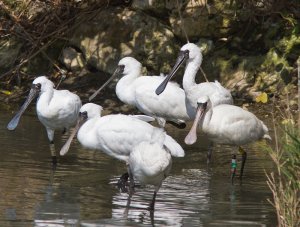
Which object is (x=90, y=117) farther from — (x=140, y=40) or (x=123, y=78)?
(x=140, y=40)

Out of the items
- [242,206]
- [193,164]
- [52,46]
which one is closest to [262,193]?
[242,206]

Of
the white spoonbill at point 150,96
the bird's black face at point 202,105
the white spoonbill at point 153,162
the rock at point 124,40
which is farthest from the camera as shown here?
the rock at point 124,40

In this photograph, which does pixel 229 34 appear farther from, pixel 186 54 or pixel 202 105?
pixel 202 105

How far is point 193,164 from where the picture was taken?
435 inches

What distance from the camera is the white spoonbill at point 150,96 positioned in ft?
39.7

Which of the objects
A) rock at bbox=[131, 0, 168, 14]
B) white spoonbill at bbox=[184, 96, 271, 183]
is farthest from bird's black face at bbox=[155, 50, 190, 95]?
rock at bbox=[131, 0, 168, 14]

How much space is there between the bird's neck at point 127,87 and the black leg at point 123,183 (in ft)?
10.0

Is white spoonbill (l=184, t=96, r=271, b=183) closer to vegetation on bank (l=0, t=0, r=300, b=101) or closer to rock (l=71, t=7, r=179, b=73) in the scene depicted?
vegetation on bank (l=0, t=0, r=300, b=101)

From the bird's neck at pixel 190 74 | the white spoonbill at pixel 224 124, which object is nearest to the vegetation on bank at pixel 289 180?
the white spoonbill at pixel 224 124

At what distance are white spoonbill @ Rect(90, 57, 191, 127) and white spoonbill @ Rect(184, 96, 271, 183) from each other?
4.90ft

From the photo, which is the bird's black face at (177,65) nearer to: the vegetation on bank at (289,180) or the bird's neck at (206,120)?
the bird's neck at (206,120)

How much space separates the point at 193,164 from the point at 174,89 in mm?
1504

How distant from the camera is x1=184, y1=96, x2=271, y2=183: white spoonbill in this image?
403 inches

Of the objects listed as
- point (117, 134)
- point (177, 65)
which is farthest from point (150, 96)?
point (117, 134)
